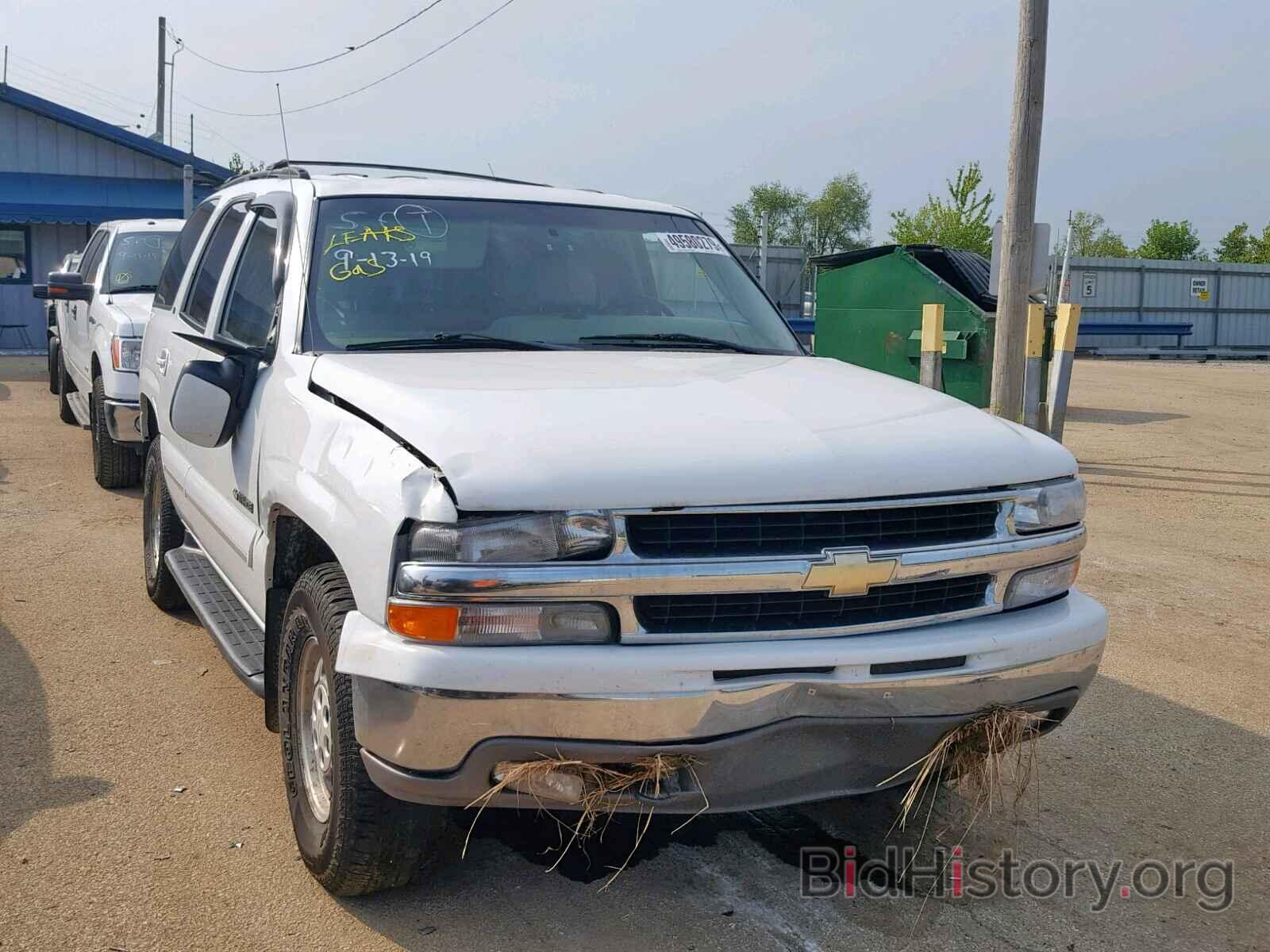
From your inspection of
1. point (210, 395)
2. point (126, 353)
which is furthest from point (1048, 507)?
point (126, 353)

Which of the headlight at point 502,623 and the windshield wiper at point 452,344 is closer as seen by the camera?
the headlight at point 502,623

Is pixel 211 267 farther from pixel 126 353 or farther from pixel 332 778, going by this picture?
pixel 126 353

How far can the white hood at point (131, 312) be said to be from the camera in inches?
327

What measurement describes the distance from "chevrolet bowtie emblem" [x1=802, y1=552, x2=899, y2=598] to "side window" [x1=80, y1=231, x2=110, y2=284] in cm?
893

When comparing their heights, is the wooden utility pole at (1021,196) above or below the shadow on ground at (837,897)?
above

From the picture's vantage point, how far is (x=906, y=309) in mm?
13461

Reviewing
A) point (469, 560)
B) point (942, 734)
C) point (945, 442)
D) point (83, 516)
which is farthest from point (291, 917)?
point (83, 516)

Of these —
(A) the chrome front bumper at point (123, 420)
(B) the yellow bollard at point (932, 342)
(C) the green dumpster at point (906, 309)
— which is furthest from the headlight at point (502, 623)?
(C) the green dumpster at point (906, 309)

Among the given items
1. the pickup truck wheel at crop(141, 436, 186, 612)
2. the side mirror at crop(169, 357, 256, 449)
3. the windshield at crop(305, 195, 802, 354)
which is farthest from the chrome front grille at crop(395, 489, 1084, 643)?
the pickup truck wheel at crop(141, 436, 186, 612)

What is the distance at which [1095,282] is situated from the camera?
111 ft

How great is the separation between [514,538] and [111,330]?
6755 millimetres

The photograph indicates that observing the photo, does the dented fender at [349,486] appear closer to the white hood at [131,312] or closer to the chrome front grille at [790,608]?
the chrome front grille at [790,608]

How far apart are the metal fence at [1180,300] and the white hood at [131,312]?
28214mm

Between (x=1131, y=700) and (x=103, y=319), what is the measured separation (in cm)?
715
